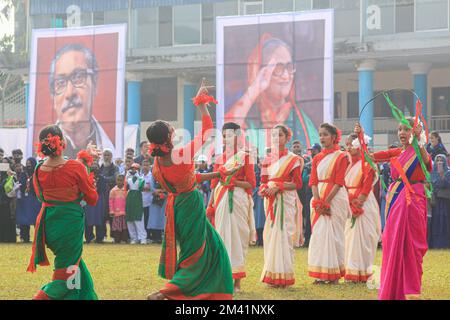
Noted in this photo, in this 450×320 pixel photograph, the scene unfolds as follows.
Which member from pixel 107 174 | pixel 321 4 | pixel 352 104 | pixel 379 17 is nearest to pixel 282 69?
pixel 107 174

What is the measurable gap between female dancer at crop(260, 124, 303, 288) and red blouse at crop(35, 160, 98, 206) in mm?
3198

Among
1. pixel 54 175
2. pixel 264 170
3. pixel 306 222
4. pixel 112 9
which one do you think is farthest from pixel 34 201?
pixel 112 9

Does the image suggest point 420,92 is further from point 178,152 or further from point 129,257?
point 178,152

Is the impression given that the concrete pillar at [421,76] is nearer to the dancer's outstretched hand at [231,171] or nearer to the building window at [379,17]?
the building window at [379,17]

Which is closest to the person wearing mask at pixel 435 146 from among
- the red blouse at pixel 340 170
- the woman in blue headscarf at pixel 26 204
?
the red blouse at pixel 340 170

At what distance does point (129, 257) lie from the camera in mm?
15203

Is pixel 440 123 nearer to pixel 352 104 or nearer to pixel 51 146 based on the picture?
pixel 352 104

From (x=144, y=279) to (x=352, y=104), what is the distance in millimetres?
22275

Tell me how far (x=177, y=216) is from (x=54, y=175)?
47.9 inches

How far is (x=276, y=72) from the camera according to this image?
1977 cm

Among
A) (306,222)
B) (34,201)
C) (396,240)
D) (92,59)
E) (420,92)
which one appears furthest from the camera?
(420,92)

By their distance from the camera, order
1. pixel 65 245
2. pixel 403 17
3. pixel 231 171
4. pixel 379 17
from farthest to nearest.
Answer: pixel 403 17, pixel 379 17, pixel 231 171, pixel 65 245

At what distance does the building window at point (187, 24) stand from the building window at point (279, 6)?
2.83 metres

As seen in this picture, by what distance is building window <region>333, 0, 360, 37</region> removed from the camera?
94.4 feet
